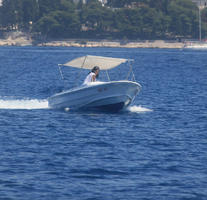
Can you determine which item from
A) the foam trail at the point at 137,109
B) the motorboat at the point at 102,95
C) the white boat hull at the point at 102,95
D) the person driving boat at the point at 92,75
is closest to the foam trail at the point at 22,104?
the motorboat at the point at 102,95

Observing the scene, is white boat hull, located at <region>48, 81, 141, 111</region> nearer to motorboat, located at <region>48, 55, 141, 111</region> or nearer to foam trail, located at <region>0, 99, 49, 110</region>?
motorboat, located at <region>48, 55, 141, 111</region>

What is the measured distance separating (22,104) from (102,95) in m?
7.89

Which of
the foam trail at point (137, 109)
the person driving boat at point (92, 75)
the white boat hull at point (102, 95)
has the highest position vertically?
the person driving boat at point (92, 75)

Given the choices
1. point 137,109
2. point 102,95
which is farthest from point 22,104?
point 102,95

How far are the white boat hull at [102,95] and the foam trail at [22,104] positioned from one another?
3.85 metres

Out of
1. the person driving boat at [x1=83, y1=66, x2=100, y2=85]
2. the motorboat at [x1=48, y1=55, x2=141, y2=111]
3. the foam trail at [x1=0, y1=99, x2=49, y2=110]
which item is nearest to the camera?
the person driving boat at [x1=83, y1=66, x2=100, y2=85]

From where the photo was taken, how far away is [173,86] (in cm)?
5944

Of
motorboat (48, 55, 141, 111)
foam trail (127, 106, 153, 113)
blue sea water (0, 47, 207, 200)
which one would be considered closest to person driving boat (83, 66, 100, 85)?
motorboat (48, 55, 141, 111)

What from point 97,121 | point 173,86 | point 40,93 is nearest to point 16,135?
point 97,121

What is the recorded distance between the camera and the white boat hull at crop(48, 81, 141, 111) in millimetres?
32500

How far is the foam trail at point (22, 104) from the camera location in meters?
37.6

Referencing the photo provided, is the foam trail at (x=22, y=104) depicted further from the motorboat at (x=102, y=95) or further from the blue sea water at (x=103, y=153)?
the motorboat at (x=102, y=95)

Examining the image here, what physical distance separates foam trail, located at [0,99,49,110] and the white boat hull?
385 cm

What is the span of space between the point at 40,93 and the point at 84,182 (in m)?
31.3
